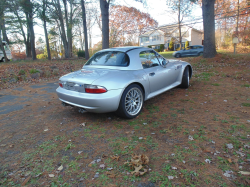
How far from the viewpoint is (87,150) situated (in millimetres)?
2691

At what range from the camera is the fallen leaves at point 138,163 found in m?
2.13

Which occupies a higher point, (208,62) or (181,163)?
(208,62)

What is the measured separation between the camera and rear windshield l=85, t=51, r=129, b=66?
393 cm

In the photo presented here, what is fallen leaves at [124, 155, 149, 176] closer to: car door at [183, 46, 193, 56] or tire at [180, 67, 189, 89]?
tire at [180, 67, 189, 89]

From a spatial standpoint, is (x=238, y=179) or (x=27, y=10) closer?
(x=238, y=179)

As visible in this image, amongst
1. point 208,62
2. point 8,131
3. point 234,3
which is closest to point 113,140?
point 8,131

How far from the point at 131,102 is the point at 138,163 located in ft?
5.25

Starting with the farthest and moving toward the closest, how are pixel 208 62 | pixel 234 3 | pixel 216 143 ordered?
1. pixel 234 3
2. pixel 208 62
3. pixel 216 143

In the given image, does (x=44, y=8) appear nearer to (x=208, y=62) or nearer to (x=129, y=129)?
(x=208, y=62)

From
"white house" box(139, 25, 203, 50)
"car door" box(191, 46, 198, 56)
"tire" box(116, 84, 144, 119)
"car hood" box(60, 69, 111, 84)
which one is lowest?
"tire" box(116, 84, 144, 119)

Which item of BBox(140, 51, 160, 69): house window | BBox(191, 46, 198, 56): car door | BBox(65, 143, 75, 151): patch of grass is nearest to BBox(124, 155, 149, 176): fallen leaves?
BBox(65, 143, 75, 151): patch of grass

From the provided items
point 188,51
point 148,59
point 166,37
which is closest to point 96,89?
point 148,59

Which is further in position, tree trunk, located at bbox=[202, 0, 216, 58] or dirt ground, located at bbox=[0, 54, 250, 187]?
tree trunk, located at bbox=[202, 0, 216, 58]

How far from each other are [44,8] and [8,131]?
16.9 metres
